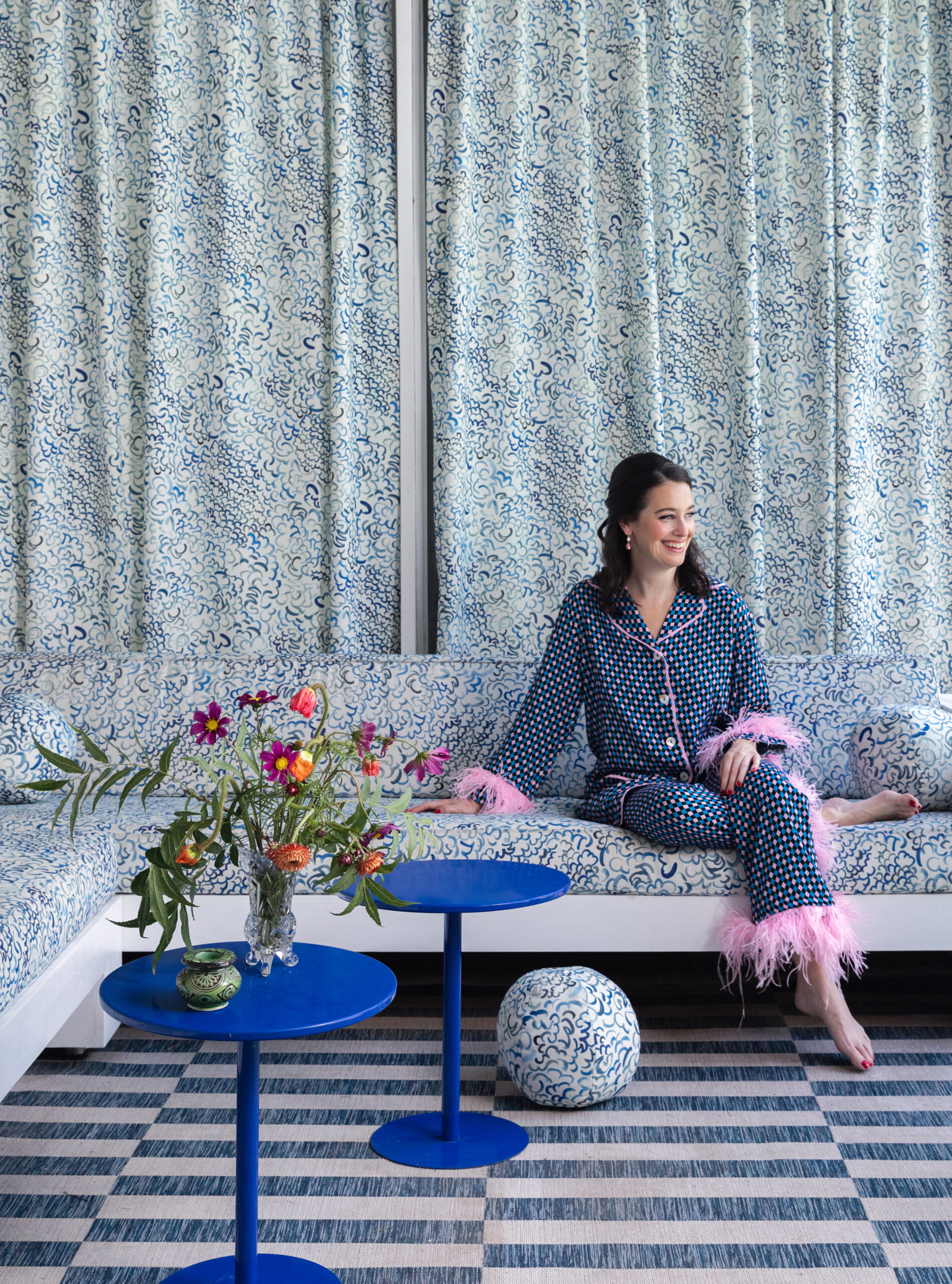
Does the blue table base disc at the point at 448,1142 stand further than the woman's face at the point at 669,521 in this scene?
No

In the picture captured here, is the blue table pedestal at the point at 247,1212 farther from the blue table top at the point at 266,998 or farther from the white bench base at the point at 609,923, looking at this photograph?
the white bench base at the point at 609,923

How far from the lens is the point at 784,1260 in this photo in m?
1.64

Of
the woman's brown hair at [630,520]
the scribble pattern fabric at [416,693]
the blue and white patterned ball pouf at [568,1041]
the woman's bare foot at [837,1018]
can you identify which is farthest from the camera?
the scribble pattern fabric at [416,693]

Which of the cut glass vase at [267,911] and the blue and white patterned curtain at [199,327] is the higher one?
the blue and white patterned curtain at [199,327]

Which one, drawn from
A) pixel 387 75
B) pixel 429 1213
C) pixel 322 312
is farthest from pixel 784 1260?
pixel 387 75

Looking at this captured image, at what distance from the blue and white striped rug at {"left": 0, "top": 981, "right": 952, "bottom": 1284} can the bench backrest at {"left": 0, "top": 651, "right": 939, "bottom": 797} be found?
2.38 ft

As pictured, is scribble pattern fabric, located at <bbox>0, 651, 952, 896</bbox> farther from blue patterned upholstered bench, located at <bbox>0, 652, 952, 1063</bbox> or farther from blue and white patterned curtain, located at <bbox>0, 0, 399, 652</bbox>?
blue and white patterned curtain, located at <bbox>0, 0, 399, 652</bbox>

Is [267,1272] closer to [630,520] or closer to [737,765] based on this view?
[737,765]

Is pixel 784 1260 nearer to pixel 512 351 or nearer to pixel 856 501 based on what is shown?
pixel 856 501

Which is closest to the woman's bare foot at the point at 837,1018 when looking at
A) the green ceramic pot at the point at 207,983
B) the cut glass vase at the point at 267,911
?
the cut glass vase at the point at 267,911

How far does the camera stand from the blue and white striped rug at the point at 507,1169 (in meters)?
1.65

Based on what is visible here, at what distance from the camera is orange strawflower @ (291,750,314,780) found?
1421 millimetres

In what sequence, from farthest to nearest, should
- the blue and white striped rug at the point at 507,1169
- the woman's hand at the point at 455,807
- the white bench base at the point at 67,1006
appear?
the woman's hand at the point at 455,807
the white bench base at the point at 67,1006
the blue and white striped rug at the point at 507,1169

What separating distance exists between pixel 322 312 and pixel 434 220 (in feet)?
1.28
